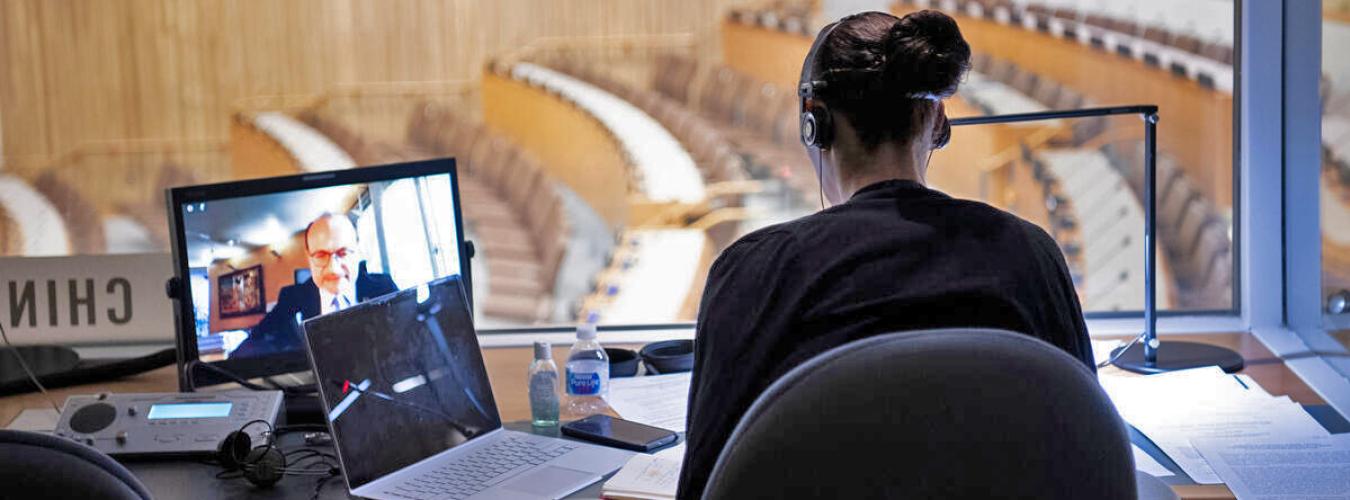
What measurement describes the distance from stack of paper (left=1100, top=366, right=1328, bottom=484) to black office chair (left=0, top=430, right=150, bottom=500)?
1.32 m

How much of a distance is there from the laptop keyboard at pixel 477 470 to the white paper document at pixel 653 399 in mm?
167

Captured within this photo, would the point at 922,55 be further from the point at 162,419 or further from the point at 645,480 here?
the point at 162,419

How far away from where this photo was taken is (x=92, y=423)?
2.00 m

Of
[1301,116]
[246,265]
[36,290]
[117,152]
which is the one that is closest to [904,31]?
[246,265]

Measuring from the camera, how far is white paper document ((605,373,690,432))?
6.79ft

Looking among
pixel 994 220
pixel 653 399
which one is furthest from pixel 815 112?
pixel 653 399

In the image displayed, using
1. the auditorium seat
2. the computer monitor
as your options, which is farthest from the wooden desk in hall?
the auditorium seat

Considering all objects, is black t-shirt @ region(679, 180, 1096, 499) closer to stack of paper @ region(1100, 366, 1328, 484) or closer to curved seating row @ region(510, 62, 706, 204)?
stack of paper @ region(1100, 366, 1328, 484)

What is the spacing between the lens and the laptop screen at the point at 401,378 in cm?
179

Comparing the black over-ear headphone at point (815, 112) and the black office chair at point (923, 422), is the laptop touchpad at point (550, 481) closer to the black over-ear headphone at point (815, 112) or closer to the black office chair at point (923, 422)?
the black over-ear headphone at point (815, 112)

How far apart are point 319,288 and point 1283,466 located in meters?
1.42

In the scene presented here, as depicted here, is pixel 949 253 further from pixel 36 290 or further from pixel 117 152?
pixel 117 152

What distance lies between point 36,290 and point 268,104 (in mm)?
822

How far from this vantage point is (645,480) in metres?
1.76
